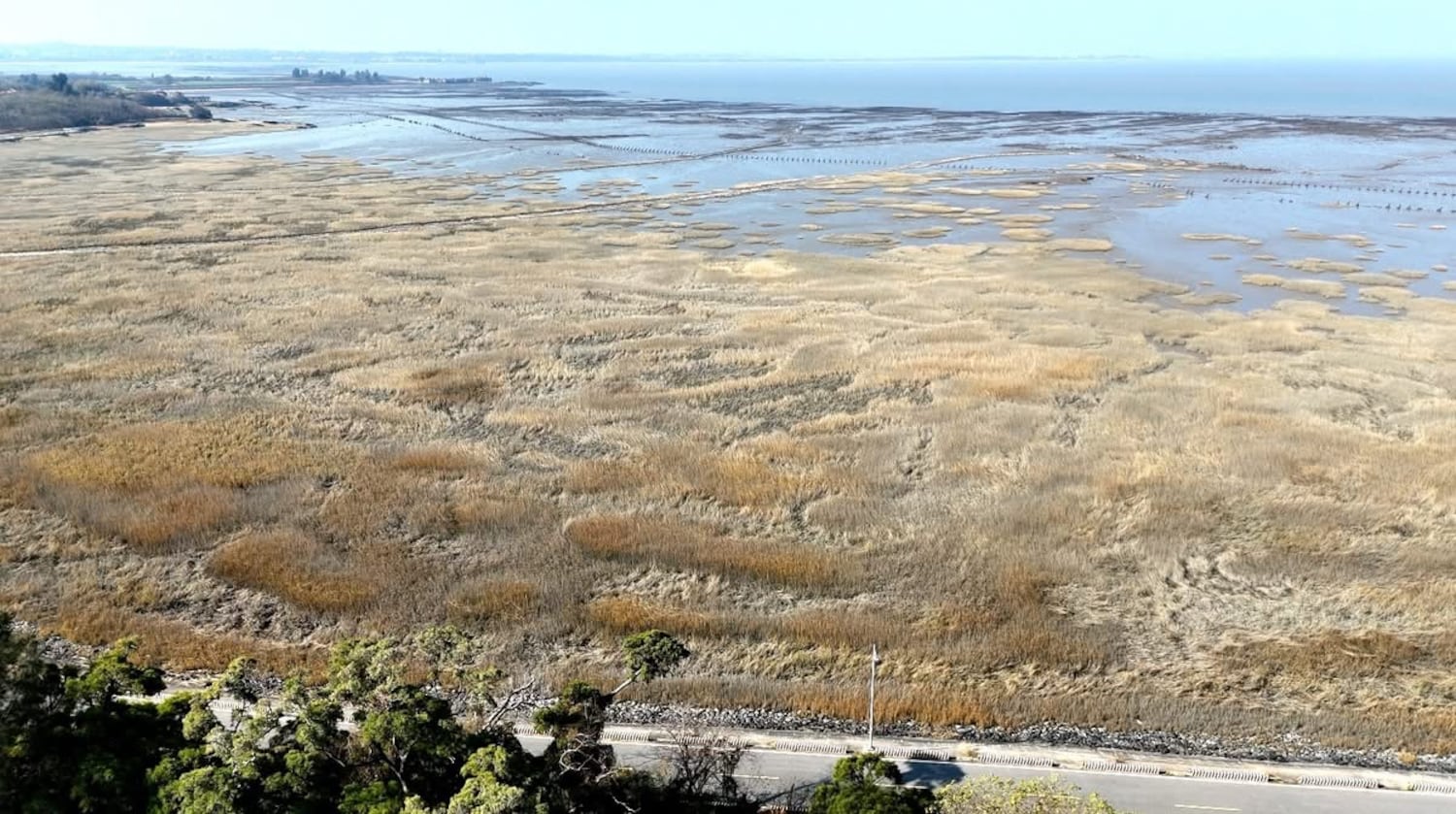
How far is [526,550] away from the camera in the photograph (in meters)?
28.4

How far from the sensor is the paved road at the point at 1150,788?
18.0 m

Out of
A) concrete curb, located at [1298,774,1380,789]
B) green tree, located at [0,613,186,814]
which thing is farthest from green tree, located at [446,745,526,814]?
concrete curb, located at [1298,774,1380,789]

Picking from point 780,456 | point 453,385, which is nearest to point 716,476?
point 780,456

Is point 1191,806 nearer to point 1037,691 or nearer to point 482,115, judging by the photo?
point 1037,691

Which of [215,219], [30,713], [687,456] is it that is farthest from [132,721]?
[215,219]

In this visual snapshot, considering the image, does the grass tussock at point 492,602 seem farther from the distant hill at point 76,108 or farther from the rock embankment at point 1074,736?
the distant hill at point 76,108

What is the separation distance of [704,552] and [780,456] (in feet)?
23.3

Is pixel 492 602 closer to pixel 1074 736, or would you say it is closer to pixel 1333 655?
pixel 1074 736

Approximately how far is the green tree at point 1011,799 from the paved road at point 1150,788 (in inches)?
88.9

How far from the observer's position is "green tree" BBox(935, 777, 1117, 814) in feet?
50.9

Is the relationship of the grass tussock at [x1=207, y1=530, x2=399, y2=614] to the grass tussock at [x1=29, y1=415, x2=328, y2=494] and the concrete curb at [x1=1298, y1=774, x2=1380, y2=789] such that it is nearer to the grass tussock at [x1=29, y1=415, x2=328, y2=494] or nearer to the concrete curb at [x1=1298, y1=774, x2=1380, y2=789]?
the grass tussock at [x1=29, y1=415, x2=328, y2=494]

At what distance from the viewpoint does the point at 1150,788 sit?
18.7 m

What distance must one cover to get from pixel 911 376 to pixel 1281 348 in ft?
60.4

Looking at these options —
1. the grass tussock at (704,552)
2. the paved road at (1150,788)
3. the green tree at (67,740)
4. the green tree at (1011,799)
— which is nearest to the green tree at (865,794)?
the green tree at (1011,799)
